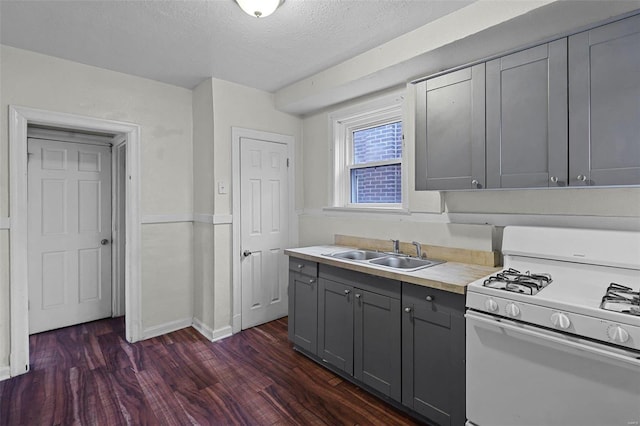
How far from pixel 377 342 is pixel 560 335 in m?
1.07

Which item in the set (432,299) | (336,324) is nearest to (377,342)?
(336,324)

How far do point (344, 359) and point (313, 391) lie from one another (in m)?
0.31

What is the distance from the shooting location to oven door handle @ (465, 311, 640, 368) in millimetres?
1240

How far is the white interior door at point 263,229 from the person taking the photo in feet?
11.1

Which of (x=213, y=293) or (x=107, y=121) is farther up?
(x=107, y=121)

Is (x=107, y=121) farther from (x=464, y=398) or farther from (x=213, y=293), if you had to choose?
(x=464, y=398)

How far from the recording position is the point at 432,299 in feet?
6.16

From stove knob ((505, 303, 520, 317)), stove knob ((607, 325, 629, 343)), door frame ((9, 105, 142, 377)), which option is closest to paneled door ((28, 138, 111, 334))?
door frame ((9, 105, 142, 377))

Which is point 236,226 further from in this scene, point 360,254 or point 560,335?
point 560,335

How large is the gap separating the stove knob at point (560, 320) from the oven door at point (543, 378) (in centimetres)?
5

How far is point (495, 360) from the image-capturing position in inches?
62.9

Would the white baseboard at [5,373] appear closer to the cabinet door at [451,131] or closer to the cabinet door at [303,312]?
the cabinet door at [303,312]

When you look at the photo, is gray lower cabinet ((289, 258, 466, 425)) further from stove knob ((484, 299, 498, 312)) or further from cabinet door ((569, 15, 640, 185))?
cabinet door ((569, 15, 640, 185))

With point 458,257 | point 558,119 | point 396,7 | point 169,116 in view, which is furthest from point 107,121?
point 558,119
